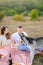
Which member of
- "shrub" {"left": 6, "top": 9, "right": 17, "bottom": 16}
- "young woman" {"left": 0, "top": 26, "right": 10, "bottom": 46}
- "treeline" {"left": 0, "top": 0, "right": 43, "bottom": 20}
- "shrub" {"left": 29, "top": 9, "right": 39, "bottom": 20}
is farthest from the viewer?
"treeline" {"left": 0, "top": 0, "right": 43, "bottom": 20}

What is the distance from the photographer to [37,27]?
34.4 feet

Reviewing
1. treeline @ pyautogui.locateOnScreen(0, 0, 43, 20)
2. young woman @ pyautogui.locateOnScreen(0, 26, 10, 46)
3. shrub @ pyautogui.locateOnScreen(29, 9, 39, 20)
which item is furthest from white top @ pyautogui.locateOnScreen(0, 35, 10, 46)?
treeline @ pyautogui.locateOnScreen(0, 0, 43, 20)

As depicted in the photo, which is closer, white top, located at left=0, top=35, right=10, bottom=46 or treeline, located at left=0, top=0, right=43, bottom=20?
white top, located at left=0, top=35, right=10, bottom=46

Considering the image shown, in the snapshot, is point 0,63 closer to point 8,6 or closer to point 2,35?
point 2,35

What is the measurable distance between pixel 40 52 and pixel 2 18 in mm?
8861

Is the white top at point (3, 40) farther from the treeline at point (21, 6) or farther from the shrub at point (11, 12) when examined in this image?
the treeline at point (21, 6)

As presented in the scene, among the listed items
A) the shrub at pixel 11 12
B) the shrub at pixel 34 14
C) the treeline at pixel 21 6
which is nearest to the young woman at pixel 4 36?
the shrub at pixel 34 14

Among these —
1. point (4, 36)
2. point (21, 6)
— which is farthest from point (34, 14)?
point (4, 36)

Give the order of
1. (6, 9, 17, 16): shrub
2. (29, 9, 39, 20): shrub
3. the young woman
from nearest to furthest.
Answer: the young woman, (29, 9, 39, 20): shrub, (6, 9, 17, 16): shrub

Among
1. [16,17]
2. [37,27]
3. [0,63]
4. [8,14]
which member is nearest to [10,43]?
[0,63]

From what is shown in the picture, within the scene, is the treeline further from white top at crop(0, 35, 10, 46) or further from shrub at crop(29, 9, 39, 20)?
white top at crop(0, 35, 10, 46)

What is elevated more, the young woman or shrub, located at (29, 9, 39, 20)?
the young woman

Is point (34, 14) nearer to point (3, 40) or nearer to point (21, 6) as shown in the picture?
point (21, 6)

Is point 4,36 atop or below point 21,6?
atop
